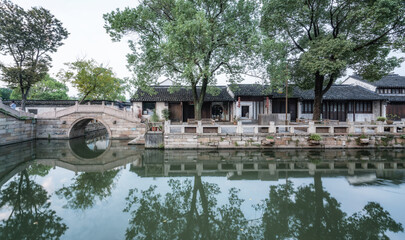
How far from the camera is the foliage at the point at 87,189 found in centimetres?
507

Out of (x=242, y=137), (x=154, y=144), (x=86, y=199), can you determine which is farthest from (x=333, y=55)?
(x=86, y=199)

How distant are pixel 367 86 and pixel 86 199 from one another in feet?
87.8

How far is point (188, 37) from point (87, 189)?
8.50m

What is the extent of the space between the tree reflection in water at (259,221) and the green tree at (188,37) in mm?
7155

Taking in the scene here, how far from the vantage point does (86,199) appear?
523cm

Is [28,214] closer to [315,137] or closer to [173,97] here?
[315,137]

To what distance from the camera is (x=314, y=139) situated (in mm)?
10742

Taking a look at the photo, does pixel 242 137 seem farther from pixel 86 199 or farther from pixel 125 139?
pixel 125 139

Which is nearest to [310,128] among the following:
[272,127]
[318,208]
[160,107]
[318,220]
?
[272,127]

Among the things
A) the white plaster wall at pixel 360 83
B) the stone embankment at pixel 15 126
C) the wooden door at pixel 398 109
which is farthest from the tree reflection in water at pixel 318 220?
the white plaster wall at pixel 360 83

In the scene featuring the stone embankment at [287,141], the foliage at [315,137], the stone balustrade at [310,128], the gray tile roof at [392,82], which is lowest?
the stone embankment at [287,141]

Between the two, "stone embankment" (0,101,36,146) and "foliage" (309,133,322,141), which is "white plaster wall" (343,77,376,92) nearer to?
"foliage" (309,133,322,141)

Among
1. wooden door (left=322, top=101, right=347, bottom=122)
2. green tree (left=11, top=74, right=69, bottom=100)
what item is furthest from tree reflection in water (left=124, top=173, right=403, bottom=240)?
green tree (left=11, top=74, right=69, bottom=100)

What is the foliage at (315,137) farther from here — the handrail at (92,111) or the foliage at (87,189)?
the handrail at (92,111)
